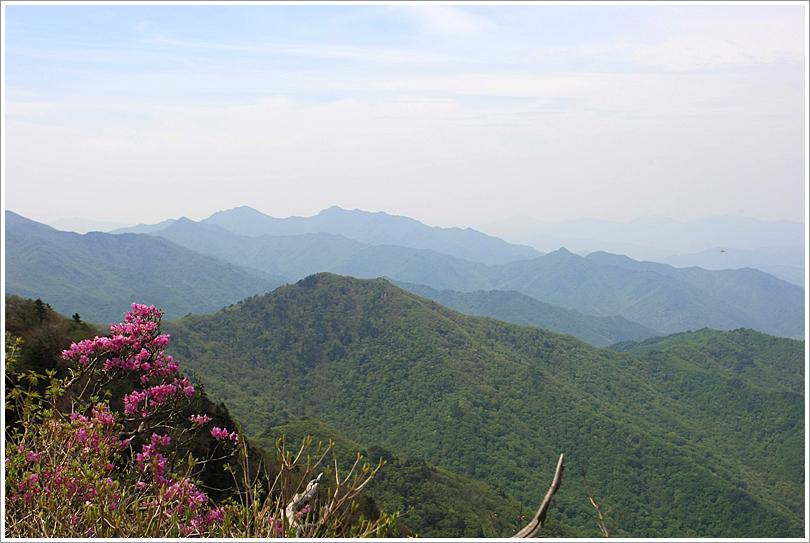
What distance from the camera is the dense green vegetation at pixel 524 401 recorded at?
44906 mm

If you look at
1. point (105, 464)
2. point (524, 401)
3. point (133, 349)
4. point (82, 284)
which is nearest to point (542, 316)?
point (524, 401)

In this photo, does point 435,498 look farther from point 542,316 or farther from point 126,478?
point 542,316

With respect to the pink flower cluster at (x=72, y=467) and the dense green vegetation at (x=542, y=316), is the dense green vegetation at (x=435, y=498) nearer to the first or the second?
the pink flower cluster at (x=72, y=467)

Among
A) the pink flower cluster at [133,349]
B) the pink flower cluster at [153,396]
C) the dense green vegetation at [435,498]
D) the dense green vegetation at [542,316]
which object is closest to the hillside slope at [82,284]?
the dense green vegetation at [542,316]

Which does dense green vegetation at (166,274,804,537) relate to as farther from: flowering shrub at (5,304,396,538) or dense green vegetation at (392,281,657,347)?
dense green vegetation at (392,281,657,347)

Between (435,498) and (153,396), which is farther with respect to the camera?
(435,498)

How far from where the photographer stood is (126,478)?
460 centimetres

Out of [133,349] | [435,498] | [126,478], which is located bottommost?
[435,498]

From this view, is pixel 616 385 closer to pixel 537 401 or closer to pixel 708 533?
pixel 537 401

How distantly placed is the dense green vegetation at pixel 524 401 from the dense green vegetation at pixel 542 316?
89692mm

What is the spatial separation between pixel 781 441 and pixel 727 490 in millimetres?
19035

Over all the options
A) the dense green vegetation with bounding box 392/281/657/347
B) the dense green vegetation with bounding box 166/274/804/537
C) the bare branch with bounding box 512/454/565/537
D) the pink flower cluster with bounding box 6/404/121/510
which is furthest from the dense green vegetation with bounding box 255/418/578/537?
the dense green vegetation with bounding box 392/281/657/347

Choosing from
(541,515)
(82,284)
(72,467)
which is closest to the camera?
(541,515)

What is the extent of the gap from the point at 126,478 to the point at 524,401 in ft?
189
